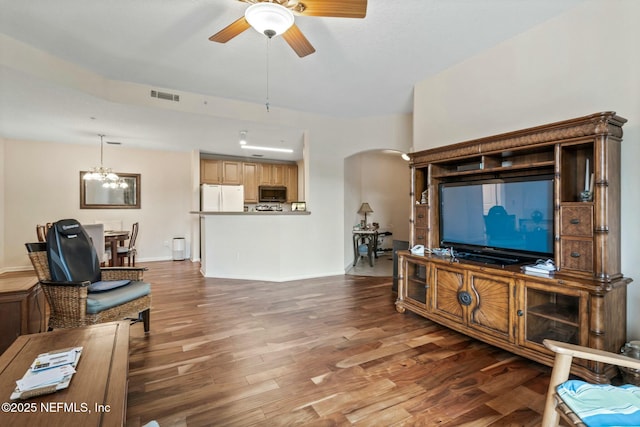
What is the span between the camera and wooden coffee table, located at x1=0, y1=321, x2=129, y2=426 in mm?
1063

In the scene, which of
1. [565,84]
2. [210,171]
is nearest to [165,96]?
[210,171]

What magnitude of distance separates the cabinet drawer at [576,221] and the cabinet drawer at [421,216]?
130 centimetres

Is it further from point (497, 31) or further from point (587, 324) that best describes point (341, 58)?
point (587, 324)

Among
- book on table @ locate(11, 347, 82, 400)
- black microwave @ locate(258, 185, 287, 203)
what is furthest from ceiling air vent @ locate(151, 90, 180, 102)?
black microwave @ locate(258, 185, 287, 203)

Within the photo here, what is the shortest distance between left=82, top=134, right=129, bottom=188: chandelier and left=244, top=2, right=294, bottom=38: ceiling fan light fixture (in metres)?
5.32

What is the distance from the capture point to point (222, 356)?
2365 millimetres

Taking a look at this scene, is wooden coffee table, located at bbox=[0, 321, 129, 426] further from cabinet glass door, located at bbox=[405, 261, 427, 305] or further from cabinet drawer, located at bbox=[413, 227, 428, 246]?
cabinet drawer, located at bbox=[413, 227, 428, 246]

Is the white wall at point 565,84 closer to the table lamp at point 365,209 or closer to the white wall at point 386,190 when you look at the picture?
the table lamp at point 365,209

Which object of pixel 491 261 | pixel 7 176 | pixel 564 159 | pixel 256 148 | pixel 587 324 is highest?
pixel 256 148

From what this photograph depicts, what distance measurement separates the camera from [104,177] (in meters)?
5.66

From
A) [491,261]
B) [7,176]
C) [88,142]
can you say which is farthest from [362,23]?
[7,176]

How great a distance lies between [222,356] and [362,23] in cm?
311

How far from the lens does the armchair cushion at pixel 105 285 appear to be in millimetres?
2579

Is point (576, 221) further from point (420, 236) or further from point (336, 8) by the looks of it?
point (336, 8)
